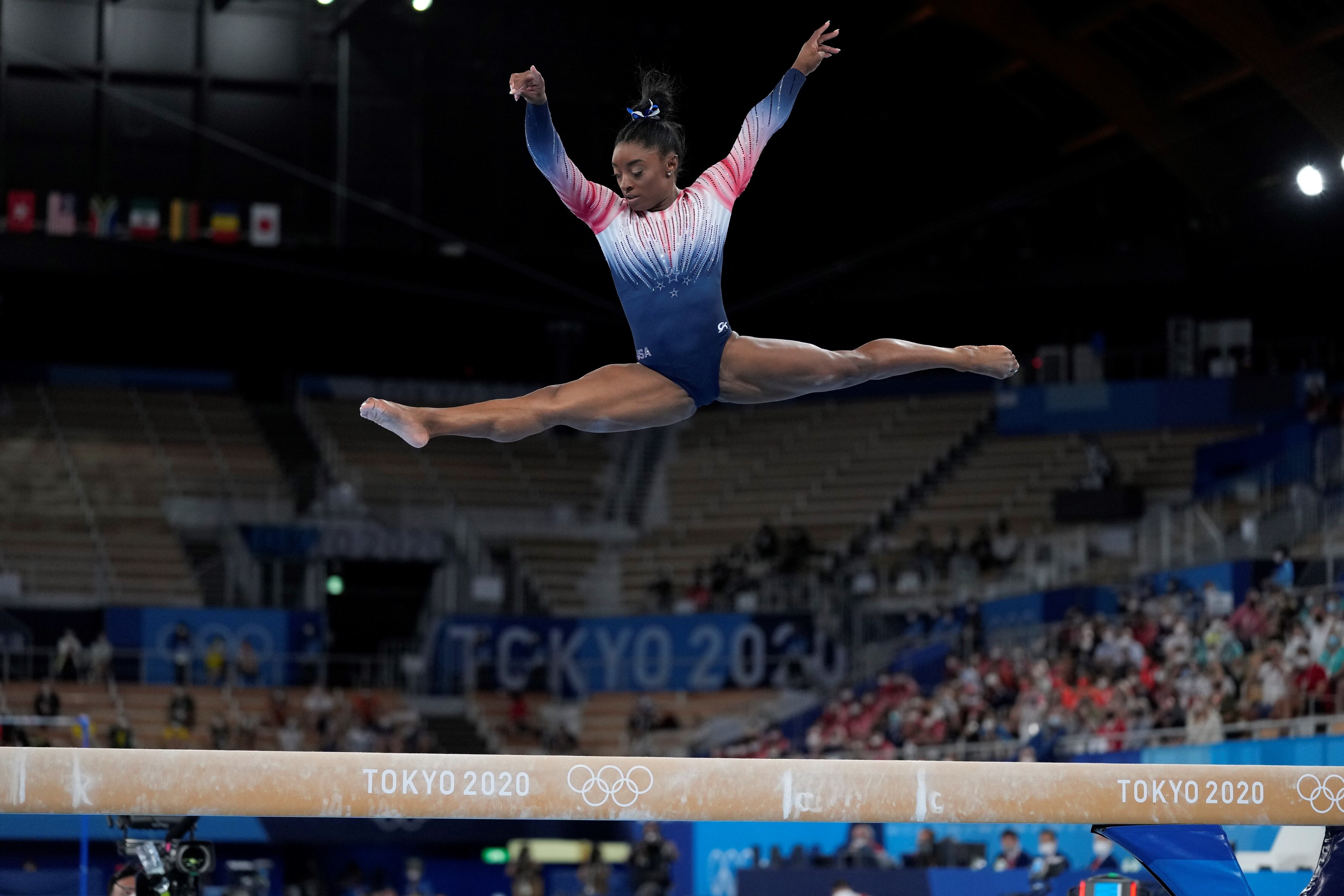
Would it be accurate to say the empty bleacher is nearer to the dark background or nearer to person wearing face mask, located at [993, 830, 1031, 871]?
the dark background

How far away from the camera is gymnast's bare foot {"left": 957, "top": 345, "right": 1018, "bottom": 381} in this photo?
6.48m

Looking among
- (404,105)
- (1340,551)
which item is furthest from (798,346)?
(404,105)

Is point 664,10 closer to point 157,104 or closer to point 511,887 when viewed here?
point 157,104

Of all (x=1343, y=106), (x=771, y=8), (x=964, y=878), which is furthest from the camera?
(x=771, y=8)

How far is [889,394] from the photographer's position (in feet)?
106

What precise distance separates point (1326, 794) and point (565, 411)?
3.14 meters

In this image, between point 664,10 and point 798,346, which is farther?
point 664,10

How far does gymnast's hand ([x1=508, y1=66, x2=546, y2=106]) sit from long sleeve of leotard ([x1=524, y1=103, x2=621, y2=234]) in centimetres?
2

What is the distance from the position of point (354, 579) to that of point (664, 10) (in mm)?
10958

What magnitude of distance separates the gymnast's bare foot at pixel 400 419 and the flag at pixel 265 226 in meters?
23.1

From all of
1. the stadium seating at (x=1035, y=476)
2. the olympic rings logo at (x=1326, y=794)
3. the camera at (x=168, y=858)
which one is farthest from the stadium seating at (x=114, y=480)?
the olympic rings logo at (x=1326, y=794)

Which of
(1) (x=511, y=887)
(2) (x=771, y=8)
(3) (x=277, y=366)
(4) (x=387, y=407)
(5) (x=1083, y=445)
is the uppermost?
(2) (x=771, y=8)

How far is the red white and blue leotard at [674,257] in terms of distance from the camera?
6.21 metres

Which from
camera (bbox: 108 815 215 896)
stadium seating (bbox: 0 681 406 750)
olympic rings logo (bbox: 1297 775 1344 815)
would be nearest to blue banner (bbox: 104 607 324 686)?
stadium seating (bbox: 0 681 406 750)
